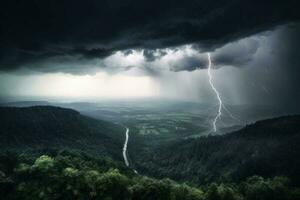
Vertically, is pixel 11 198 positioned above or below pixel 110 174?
below

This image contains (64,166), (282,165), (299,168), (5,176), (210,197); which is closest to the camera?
(210,197)

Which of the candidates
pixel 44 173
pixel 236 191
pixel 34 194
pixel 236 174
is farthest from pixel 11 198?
pixel 236 174

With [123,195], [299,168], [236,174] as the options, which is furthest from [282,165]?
[123,195]

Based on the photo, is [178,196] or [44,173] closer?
[178,196]

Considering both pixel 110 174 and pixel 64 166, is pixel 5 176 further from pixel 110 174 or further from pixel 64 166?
pixel 110 174

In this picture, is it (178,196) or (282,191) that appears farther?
(282,191)

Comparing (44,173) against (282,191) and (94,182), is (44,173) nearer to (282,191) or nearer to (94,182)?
(94,182)

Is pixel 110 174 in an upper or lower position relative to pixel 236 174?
upper

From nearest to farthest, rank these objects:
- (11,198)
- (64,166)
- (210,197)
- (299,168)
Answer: (210,197) < (11,198) < (64,166) < (299,168)

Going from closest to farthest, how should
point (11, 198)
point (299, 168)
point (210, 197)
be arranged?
point (210, 197) → point (11, 198) → point (299, 168)
